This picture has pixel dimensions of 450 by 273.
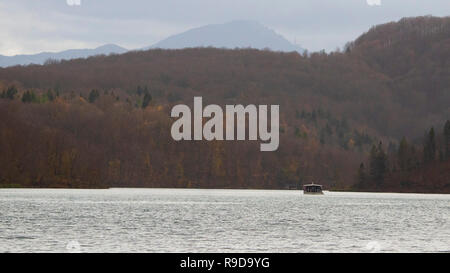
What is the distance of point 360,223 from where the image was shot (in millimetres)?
132250

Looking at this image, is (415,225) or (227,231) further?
(415,225)

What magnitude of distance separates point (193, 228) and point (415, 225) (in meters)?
37.4

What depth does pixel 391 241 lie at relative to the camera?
320ft

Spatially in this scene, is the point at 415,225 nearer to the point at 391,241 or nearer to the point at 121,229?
the point at 391,241

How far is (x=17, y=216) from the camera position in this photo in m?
132

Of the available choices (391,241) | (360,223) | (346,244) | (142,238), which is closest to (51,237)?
(142,238)
